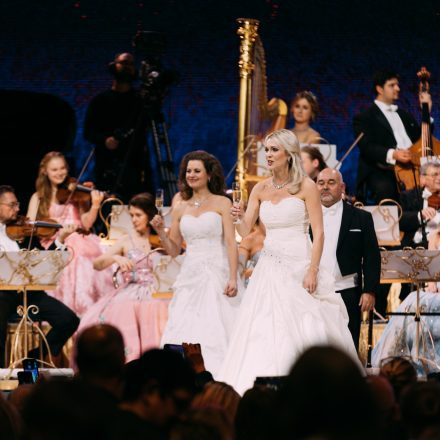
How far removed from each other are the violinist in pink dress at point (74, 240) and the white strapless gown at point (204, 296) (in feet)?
5.30

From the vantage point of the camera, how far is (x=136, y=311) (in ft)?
26.8

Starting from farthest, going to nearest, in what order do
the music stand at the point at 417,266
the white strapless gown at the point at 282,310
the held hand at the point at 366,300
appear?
the music stand at the point at 417,266 < the held hand at the point at 366,300 < the white strapless gown at the point at 282,310

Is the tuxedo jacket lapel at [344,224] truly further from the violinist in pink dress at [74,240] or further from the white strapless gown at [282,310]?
the violinist in pink dress at [74,240]

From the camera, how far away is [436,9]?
11.4 metres

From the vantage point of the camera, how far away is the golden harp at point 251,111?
30.4ft

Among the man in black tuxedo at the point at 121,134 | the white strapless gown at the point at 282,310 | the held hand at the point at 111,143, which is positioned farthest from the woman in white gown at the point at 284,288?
the man in black tuxedo at the point at 121,134

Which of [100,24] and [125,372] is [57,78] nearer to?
[100,24]

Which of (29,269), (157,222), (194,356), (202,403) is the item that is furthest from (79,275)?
(202,403)

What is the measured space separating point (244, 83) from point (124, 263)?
1.96 m

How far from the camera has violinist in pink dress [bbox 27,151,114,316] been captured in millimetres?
9008

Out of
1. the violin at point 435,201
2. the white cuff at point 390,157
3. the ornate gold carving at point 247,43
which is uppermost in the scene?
the ornate gold carving at point 247,43

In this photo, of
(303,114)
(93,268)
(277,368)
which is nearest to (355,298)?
(277,368)

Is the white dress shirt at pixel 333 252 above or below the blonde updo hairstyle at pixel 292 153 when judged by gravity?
below

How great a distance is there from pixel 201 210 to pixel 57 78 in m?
4.80
